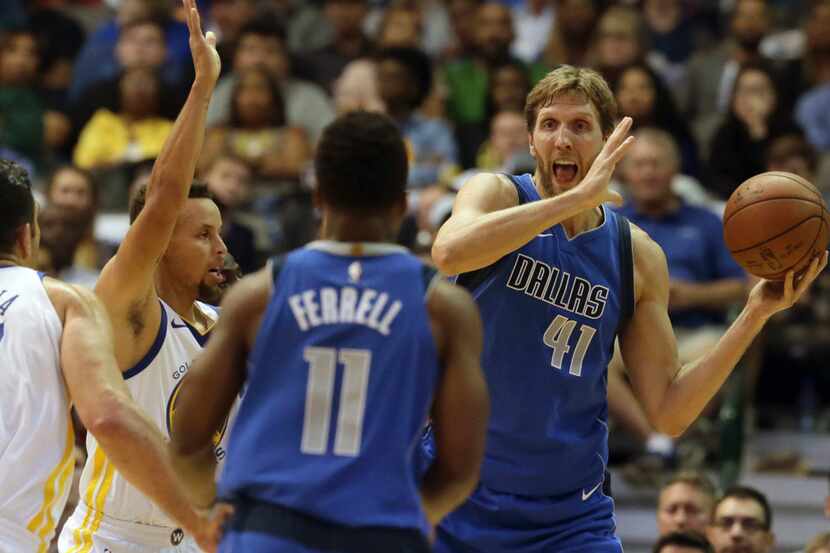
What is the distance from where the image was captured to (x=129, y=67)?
12461 mm

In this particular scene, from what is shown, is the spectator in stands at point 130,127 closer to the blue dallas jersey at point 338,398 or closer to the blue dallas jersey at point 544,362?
the blue dallas jersey at point 544,362

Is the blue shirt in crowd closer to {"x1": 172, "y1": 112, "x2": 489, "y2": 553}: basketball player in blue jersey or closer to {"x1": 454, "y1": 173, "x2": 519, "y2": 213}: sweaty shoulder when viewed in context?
{"x1": 454, "y1": 173, "x2": 519, "y2": 213}: sweaty shoulder

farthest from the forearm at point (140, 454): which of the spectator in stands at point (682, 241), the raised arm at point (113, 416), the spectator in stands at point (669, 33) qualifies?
the spectator in stands at point (669, 33)

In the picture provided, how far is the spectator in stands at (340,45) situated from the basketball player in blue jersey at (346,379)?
9.67 meters

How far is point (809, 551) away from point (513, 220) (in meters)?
3.73

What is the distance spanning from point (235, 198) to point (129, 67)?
218 centimetres

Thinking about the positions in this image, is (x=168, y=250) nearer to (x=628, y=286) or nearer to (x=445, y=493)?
(x=628, y=286)

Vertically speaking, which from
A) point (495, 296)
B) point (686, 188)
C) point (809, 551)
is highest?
point (686, 188)

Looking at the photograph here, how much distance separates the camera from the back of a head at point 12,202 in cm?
467

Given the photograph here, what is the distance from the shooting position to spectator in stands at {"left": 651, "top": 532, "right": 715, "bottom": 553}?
7.53m

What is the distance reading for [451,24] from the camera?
14094 millimetres

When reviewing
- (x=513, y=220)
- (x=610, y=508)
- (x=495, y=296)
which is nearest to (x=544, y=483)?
(x=610, y=508)

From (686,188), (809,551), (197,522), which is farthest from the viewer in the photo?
(686,188)

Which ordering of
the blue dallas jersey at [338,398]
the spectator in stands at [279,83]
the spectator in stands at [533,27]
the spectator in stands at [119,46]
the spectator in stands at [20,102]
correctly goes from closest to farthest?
1. the blue dallas jersey at [338,398]
2. the spectator in stands at [20,102]
3. the spectator in stands at [279,83]
4. the spectator in stands at [119,46]
5. the spectator in stands at [533,27]
